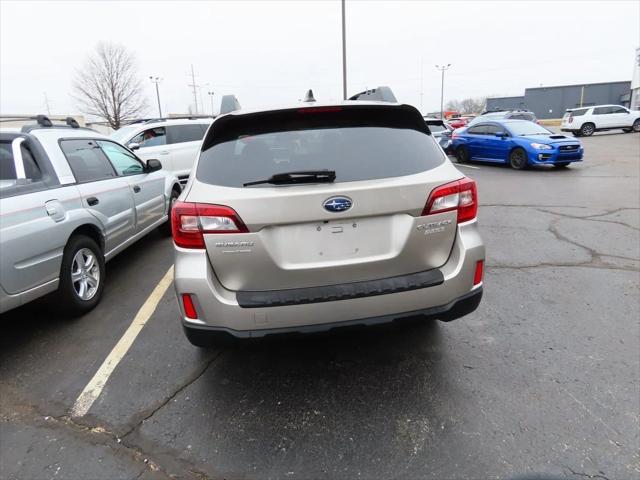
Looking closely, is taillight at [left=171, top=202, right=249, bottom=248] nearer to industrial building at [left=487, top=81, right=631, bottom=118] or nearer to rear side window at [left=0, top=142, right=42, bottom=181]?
rear side window at [left=0, top=142, right=42, bottom=181]

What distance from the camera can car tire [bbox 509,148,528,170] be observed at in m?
12.8

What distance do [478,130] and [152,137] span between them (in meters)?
10.3

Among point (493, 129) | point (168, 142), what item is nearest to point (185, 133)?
point (168, 142)

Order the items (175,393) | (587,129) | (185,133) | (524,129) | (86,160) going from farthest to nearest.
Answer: (587,129) < (524,129) < (185,133) < (86,160) < (175,393)

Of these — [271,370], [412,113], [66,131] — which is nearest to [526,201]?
[412,113]

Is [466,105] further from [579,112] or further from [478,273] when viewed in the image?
Result: [478,273]

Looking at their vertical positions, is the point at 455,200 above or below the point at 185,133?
below

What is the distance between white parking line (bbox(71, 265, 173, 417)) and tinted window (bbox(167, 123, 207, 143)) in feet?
21.7

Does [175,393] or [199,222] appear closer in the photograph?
[199,222]

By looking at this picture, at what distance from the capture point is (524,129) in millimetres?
13445

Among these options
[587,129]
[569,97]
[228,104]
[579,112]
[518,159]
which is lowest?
[518,159]

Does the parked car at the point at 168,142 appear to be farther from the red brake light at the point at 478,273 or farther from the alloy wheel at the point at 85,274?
the red brake light at the point at 478,273

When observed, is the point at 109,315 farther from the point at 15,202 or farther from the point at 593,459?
the point at 593,459

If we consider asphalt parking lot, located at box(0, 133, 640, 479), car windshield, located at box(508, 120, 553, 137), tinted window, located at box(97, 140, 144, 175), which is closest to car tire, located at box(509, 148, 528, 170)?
car windshield, located at box(508, 120, 553, 137)
